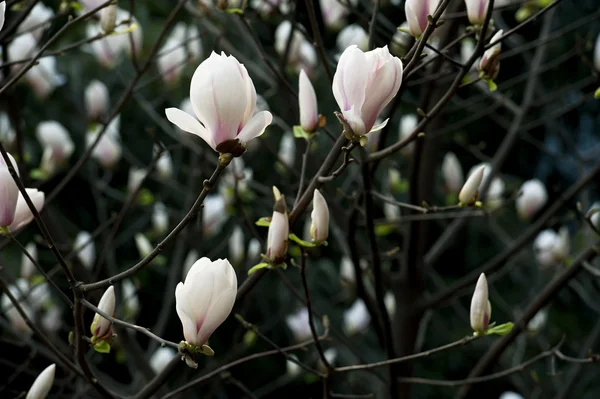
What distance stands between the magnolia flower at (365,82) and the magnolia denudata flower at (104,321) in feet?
1.01

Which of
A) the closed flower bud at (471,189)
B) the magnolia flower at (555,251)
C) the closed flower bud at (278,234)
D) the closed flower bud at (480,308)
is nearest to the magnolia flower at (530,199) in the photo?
the magnolia flower at (555,251)

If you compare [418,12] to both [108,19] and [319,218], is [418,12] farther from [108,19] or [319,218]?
[108,19]

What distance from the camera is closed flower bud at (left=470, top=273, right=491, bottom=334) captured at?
80cm

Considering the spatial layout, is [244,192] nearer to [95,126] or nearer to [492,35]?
[95,126]

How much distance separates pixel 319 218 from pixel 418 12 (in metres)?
0.28

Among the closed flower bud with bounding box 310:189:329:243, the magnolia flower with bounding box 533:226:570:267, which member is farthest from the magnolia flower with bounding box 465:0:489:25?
the magnolia flower with bounding box 533:226:570:267

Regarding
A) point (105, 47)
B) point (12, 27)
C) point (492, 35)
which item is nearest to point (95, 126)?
point (105, 47)

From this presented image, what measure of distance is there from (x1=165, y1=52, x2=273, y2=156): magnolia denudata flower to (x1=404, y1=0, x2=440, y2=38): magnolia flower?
0.95 ft

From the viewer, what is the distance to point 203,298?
0.63m

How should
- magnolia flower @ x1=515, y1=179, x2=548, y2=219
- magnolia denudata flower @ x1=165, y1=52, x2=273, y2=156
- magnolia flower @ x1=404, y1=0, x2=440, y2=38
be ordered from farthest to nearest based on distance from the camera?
magnolia flower @ x1=515, y1=179, x2=548, y2=219, magnolia flower @ x1=404, y1=0, x2=440, y2=38, magnolia denudata flower @ x1=165, y1=52, x2=273, y2=156

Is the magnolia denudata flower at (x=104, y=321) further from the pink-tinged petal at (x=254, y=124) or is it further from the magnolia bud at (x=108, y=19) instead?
the magnolia bud at (x=108, y=19)

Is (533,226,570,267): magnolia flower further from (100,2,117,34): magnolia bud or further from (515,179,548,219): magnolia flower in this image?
(100,2,117,34): magnolia bud

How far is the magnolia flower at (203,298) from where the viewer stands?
625 mm

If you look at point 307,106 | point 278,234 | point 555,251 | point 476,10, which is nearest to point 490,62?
point 476,10
